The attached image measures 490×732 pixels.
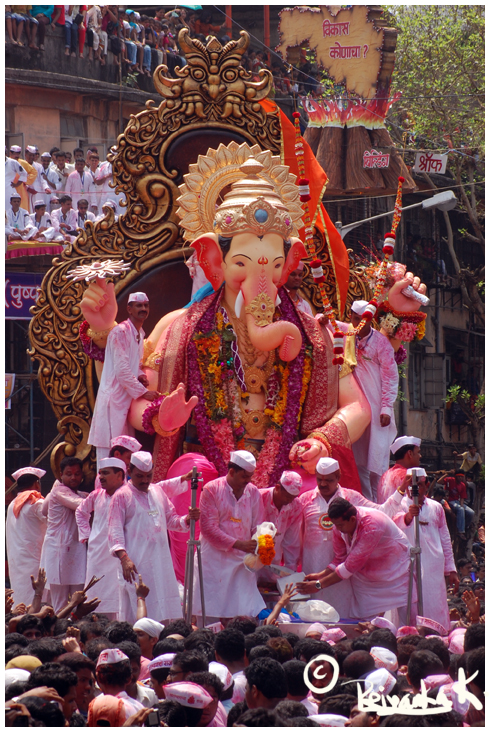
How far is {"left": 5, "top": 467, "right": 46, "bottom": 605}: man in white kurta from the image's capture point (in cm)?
934

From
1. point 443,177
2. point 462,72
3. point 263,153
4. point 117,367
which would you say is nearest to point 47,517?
point 117,367

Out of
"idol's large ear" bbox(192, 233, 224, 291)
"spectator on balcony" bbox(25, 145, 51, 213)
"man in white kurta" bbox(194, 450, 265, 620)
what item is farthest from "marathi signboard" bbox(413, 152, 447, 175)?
"man in white kurta" bbox(194, 450, 265, 620)

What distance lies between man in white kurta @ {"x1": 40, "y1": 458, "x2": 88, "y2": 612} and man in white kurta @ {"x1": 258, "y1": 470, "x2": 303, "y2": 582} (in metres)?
1.38

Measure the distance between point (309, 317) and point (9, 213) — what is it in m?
6.20

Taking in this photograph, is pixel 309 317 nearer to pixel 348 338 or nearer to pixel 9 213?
pixel 348 338

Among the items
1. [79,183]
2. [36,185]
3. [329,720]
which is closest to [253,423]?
[329,720]

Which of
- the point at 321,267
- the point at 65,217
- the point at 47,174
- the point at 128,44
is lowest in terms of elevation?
the point at 321,267

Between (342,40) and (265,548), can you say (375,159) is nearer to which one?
(342,40)

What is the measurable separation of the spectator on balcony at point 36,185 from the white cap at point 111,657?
11.5 metres

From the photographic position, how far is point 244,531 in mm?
8531

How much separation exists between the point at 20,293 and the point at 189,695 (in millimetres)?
10125

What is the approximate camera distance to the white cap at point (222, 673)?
5.18m

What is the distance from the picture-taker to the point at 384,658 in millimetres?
5688

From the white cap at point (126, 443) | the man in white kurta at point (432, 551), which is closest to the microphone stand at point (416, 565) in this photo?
the man in white kurta at point (432, 551)
